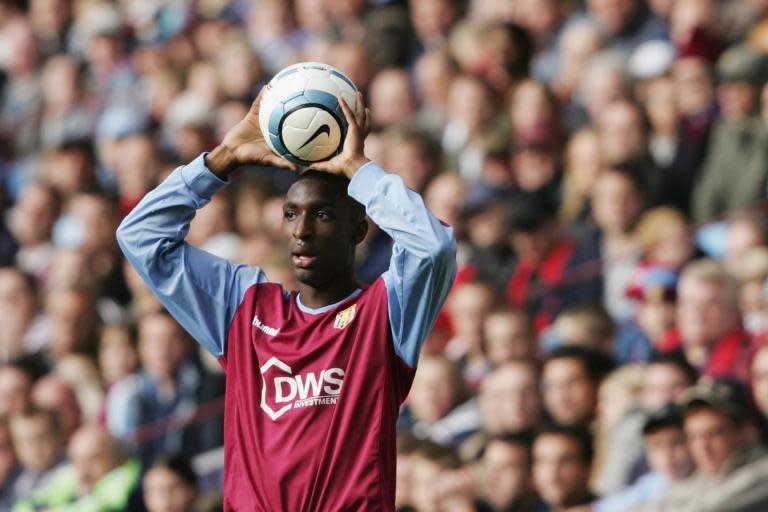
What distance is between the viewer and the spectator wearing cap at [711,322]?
24.2 feet

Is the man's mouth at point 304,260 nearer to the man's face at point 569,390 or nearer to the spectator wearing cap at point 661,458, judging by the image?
the spectator wearing cap at point 661,458

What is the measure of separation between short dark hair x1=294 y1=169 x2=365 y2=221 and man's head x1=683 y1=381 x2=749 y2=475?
232cm

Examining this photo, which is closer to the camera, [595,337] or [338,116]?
[338,116]

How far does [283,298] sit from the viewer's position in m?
5.05

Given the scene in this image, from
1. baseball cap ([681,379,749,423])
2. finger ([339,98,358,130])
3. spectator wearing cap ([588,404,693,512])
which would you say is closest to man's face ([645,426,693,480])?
spectator wearing cap ([588,404,693,512])

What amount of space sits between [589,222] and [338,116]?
13.4ft

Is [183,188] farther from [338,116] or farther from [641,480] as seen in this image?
[641,480]

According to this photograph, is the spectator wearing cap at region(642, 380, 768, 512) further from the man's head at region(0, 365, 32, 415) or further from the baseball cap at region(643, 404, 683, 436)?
the man's head at region(0, 365, 32, 415)

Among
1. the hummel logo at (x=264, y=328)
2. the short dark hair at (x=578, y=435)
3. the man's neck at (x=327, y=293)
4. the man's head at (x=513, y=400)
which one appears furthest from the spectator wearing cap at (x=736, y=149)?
the hummel logo at (x=264, y=328)

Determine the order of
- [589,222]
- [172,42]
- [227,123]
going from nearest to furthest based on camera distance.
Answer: [589,222] → [227,123] → [172,42]

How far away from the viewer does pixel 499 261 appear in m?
9.18

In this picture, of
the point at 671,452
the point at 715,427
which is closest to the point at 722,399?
the point at 715,427

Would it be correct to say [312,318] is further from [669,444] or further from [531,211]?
[531,211]

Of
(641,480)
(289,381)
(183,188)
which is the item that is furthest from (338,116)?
(641,480)
